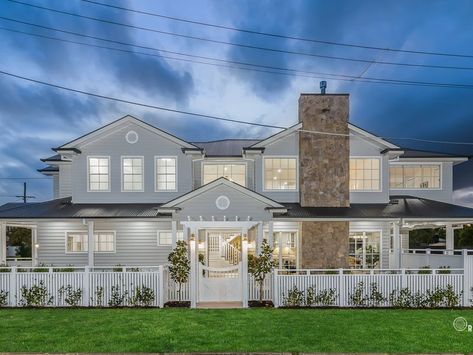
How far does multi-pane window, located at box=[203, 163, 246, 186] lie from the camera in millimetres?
18281

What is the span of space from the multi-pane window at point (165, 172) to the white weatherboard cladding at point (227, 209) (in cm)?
388

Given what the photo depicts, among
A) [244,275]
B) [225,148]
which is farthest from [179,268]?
[225,148]

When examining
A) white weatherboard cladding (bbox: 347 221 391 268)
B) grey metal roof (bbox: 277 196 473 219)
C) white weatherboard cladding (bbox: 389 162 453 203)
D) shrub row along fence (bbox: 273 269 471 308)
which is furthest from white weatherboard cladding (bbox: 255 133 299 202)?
white weatherboard cladding (bbox: 389 162 453 203)

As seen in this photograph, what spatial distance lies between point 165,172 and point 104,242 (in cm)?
426

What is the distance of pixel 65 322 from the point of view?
10.1m

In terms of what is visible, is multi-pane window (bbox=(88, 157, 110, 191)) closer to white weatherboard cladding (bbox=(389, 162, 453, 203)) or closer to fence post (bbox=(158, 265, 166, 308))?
fence post (bbox=(158, 265, 166, 308))

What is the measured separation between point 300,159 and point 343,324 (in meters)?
9.06

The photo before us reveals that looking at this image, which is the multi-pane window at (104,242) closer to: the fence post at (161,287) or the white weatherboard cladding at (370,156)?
the fence post at (161,287)

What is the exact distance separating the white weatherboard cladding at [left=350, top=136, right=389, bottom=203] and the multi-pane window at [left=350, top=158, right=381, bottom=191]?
0.19 metres

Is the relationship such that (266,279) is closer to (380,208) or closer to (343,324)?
(343,324)

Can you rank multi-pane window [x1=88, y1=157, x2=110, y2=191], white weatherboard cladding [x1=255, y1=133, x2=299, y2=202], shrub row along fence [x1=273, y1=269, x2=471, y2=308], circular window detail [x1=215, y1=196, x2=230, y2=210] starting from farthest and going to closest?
multi-pane window [x1=88, y1=157, x2=110, y2=191], white weatherboard cladding [x1=255, y1=133, x2=299, y2=202], circular window detail [x1=215, y1=196, x2=230, y2=210], shrub row along fence [x1=273, y1=269, x2=471, y2=308]

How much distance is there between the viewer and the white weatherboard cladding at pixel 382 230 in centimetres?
1778

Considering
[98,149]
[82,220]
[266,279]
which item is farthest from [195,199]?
[98,149]

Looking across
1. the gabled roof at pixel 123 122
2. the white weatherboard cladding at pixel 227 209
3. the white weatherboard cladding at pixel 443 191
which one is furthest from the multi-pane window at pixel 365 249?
the gabled roof at pixel 123 122
